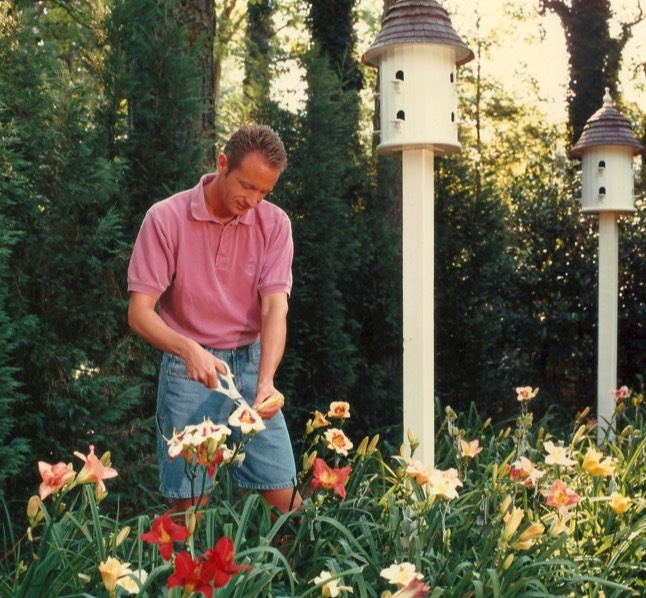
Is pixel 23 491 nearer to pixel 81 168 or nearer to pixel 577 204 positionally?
pixel 81 168

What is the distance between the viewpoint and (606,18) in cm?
1078

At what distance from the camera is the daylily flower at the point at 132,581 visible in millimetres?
1928

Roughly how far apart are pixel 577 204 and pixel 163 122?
457 cm

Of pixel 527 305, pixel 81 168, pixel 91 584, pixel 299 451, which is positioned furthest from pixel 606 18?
pixel 91 584

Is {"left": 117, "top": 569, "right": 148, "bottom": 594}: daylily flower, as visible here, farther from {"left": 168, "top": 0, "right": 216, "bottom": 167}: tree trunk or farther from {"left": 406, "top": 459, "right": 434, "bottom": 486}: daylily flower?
{"left": 168, "top": 0, "right": 216, "bottom": 167}: tree trunk

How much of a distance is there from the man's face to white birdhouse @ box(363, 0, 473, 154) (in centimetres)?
85

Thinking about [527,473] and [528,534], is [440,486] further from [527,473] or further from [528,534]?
[527,473]

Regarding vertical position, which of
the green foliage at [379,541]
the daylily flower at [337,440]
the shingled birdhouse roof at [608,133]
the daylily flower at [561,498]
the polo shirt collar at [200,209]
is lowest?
the green foliage at [379,541]

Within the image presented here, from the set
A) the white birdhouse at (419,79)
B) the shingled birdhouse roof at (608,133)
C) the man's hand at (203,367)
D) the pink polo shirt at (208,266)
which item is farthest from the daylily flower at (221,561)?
the shingled birdhouse roof at (608,133)

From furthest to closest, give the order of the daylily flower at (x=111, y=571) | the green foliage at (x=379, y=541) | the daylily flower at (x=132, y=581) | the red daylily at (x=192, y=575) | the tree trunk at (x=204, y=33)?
1. the tree trunk at (x=204, y=33)
2. the green foliage at (x=379, y=541)
3. the daylily flower at (x=132, y=581)
4. the daylily flower at (x=111, y=571)
5. the red daylily at (x=192, y=575)

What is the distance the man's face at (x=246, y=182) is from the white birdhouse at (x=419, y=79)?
85cm

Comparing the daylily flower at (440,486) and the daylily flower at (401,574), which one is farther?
the daylily flower at (440,486)

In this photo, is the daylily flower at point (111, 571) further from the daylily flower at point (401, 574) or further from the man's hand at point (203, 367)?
the man's hand at point (203, 367)

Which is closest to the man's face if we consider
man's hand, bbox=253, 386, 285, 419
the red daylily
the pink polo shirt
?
the pink polo shirt
